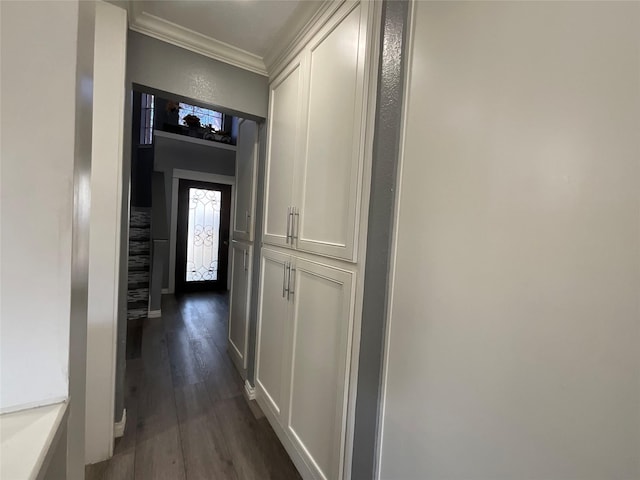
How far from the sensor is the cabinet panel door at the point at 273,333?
1.72 m

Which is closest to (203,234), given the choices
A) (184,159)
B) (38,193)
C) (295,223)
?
(184,159)

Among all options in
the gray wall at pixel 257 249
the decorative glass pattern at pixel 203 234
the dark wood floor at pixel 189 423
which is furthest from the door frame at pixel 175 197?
the gray wall at pixel 257 249

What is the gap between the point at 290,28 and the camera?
5.38ft

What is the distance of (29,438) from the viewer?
0.39 m

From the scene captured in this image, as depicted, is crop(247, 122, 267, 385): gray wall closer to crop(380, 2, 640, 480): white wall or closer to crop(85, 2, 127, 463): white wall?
crop(85, 2, 127, 463): white wall

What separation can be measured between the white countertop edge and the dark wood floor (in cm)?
145

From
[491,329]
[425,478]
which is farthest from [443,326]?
[425,478]


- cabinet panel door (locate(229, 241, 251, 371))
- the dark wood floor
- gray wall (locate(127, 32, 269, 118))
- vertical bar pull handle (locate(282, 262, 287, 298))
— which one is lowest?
the dark wood floor

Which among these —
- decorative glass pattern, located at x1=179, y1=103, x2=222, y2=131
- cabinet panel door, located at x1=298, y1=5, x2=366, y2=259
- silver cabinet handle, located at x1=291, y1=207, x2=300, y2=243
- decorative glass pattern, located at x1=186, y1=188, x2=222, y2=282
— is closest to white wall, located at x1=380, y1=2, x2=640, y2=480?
cabinet panel door, located at x1=298, y1=5, x2=366, y2=259

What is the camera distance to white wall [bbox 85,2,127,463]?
1.47 meters

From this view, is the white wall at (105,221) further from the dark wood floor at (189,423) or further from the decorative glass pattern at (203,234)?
A: the decorative glass pattern at (203,234)

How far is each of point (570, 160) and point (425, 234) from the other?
1.32ft

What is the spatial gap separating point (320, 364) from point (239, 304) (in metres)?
1.38

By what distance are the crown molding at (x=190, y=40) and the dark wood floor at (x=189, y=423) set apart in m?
2.33
